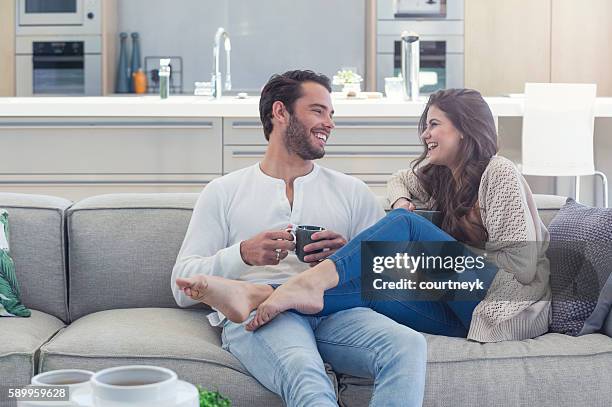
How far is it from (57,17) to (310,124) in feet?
14.9

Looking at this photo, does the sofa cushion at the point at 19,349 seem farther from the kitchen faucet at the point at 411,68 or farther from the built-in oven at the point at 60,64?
the built-in oven at the point at 60,64

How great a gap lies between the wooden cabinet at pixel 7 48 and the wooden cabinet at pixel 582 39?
3926mm

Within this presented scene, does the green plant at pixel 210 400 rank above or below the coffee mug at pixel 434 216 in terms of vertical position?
below

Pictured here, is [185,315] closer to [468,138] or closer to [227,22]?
[468,138]

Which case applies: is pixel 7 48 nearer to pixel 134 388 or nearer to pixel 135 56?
pixel 135 56

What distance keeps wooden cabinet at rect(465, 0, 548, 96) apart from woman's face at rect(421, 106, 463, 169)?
13.4ft

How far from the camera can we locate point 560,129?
4344 millimetres

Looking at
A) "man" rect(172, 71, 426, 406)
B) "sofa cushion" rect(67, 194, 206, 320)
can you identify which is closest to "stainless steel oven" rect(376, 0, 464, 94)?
"man" rect(172, 71, 426, 406)

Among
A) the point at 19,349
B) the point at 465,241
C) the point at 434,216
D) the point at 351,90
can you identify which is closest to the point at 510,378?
the point at 465,241

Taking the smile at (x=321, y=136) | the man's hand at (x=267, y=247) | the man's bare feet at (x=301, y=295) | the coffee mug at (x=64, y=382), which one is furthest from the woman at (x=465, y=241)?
the coffee mug at (x=64, y=382)

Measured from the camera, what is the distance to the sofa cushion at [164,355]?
2145 mm

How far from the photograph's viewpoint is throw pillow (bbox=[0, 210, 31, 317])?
2.55 metres

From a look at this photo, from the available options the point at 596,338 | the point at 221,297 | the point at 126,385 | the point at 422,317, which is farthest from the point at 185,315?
the point at 126,385

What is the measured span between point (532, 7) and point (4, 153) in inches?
156
